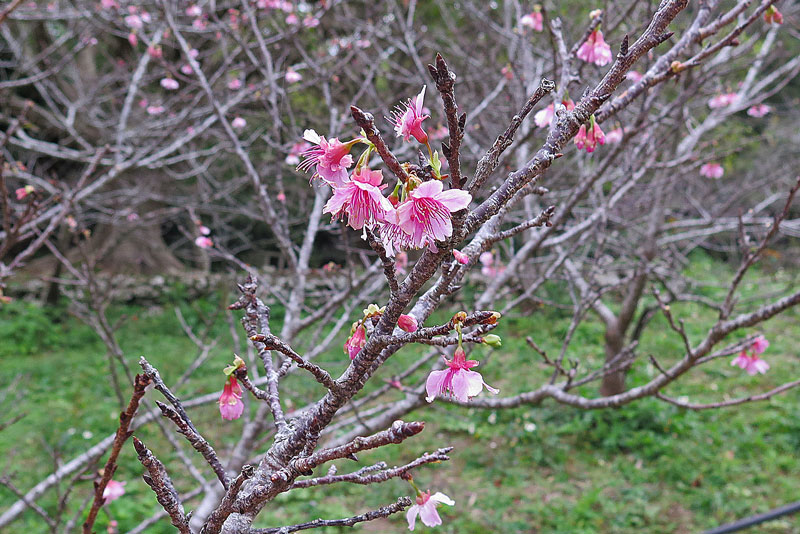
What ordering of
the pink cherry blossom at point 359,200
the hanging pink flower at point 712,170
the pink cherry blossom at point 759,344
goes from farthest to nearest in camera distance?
1. the hanging pink flower at point 712,170
2. the pink cherry blossom at point 759,344
3. the pink cherry blossom at point 359,200

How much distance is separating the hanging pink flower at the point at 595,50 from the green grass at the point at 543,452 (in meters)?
1.75

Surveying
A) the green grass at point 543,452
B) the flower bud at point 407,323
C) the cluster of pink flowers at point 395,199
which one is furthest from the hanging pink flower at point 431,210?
the green grass at point 543,452

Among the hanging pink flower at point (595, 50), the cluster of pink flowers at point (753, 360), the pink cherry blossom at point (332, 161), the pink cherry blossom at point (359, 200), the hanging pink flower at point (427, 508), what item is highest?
the hanging pink flower at point (595, 50)

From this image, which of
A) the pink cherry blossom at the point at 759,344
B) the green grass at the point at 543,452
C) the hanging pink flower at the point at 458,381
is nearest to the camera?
the hanging pink flower at the point at 458,381

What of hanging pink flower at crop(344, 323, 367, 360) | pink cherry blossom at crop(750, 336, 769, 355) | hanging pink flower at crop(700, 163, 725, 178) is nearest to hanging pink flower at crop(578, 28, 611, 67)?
hanging pink flower at crop(344, 323, 367, 360)

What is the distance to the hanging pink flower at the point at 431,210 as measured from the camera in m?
0.59

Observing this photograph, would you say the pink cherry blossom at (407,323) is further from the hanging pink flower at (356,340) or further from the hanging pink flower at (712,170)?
the hanging pink flower at (712,170)

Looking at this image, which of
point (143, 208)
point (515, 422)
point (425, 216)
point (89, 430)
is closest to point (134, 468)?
point (89, 430)

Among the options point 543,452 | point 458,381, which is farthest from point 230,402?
point 543,452

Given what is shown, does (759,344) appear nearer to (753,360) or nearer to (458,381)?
(753,360)

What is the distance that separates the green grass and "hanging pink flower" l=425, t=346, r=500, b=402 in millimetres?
1781

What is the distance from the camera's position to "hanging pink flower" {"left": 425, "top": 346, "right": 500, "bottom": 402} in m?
0.79

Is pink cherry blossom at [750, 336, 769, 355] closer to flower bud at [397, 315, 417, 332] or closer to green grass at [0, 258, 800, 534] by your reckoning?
green grass at [0, 258, 800, 534]

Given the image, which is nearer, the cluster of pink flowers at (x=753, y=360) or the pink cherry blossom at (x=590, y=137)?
the pink cherry blossom at (x=590, y=137)
